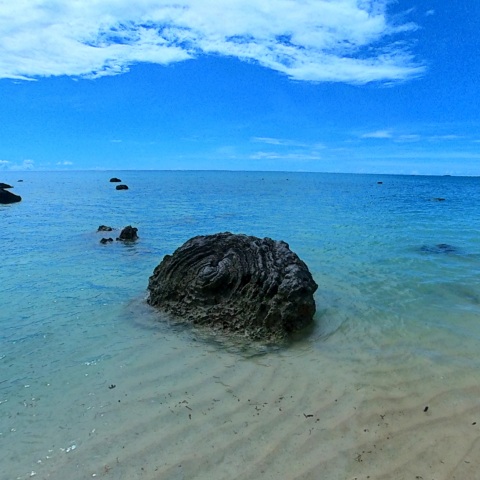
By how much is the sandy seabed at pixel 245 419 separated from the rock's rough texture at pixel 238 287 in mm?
994

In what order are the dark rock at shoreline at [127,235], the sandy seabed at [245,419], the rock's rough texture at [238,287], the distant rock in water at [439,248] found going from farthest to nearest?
the dark rock at shoreline at [127,235]
the distant rock in water at [439,248]
the rock's rough texture at [238,287]
the sandy seabed at [245,419]

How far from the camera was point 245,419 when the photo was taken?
5590mm

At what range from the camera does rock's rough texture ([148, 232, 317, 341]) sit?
8.46 meters

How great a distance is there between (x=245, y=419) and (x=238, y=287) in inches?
151

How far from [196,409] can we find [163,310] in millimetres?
4214

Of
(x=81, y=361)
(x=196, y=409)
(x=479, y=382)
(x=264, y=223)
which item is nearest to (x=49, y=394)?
(x=81, y=361)

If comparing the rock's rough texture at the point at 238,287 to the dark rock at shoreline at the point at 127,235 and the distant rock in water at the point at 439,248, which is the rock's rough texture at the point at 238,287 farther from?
the distant rock in water at the point at 439,248

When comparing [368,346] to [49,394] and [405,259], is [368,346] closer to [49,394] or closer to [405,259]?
[49,394]

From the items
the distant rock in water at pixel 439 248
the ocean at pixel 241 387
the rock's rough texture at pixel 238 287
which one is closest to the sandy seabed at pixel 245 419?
the ocean at pixel 241 387

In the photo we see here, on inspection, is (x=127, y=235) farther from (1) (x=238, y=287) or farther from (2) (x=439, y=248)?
(2) (x=439, y=248)

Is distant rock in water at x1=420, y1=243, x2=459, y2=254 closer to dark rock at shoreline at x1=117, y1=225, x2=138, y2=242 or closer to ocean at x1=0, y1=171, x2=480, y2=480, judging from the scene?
ocean at x1=0, y1=171, x2=480, y2=480

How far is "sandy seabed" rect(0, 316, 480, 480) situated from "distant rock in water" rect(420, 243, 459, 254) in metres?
11.6

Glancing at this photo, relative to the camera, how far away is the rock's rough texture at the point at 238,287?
27.8 ft

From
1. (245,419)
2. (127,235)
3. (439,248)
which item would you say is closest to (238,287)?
(245,419)
